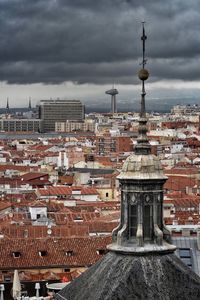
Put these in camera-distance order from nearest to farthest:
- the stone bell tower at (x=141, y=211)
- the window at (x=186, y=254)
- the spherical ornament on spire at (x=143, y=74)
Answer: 1. the stone bell tower at (x=141, y=211)
2. the spherical ornament on spire at (x=143, y=74)
3. the window at (x=186, y=254)

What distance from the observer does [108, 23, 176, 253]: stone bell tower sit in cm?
1138

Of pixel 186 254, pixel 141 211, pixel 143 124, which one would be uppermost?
pixel 143 124

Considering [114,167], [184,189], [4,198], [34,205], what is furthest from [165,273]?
[114,167]

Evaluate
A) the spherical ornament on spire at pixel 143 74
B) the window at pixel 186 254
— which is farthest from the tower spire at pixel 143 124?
the window at pixel 186 254

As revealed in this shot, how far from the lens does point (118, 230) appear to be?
11.6 meters

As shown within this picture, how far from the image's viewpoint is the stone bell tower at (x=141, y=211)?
11383 mm

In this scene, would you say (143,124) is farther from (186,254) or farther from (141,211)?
(186,254)

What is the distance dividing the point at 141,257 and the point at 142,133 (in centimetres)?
157

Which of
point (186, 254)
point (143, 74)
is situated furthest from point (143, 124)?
point (186, 254)

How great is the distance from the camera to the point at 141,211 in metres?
11.4

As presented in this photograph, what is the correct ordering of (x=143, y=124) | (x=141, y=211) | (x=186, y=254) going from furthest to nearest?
Answer: 1. (x=186, y=254)
2. (x=143, y=124)
3. (x=141, y=211)

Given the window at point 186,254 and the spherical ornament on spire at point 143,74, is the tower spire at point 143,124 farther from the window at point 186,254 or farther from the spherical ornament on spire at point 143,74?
the window at point 186,254

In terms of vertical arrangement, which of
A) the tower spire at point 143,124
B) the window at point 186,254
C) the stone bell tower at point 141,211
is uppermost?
the tower spire at point 143,124

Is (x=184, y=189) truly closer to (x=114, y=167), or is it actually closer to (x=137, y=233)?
(x=114, y=167)
